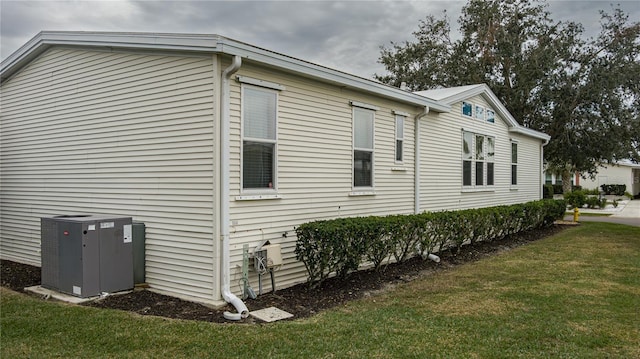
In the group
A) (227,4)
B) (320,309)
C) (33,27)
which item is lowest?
(320,309)

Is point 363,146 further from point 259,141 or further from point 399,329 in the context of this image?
point 399,329

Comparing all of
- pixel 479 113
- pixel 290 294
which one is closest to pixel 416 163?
pixel 479 113

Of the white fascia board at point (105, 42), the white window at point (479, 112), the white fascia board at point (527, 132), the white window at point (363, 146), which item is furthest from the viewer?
the white fascia board at point (527, 132)

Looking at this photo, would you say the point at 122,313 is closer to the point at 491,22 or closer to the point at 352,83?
the point at 352,83

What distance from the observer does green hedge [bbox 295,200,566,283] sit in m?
6.26

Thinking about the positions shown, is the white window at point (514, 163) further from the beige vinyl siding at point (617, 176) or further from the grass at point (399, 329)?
the beige vinyl siding at point (617, 176)

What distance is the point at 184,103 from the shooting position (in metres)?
5.88

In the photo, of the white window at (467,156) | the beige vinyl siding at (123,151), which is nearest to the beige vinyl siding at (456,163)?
the white window at (467,156)

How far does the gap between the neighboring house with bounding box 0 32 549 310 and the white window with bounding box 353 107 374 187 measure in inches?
1.2

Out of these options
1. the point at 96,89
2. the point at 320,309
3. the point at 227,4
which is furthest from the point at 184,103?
the point at 227,4

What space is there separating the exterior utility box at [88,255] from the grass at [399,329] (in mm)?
404

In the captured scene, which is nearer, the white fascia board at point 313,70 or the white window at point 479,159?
the white fascia board at point 313,70

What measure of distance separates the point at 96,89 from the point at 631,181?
4263cm

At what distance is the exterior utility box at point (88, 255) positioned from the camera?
5.73 metres
